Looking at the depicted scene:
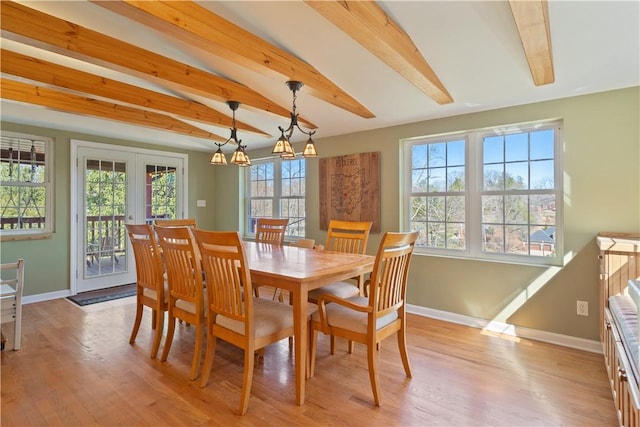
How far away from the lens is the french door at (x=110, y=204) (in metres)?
4.30

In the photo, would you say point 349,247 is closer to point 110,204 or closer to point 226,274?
point 226,274

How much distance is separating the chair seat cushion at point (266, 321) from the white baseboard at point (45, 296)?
340cm

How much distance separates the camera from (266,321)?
6.43 ft

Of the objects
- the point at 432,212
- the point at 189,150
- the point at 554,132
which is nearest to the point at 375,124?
the point at 432,212

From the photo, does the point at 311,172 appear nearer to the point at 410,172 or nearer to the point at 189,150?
the point at 410,172

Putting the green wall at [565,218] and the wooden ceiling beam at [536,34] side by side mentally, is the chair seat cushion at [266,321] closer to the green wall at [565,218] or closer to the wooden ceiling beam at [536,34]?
the green wall at [565,218]

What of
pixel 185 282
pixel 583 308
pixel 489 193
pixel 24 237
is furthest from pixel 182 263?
pixel 583 308

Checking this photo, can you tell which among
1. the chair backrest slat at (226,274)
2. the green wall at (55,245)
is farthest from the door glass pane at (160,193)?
the chair backrest slat at (226,274)

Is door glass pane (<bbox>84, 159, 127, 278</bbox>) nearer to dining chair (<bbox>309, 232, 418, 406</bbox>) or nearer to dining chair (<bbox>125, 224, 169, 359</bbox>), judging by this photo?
dining chair (<bbox>125, 224, 169, 359</bbox>)

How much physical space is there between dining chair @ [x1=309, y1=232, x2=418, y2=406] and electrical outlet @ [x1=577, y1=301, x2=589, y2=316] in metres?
1.63

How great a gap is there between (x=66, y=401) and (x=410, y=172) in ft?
11.5

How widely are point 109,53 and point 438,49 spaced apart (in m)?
2.42

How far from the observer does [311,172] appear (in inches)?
177

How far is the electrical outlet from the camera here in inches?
103
